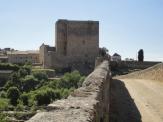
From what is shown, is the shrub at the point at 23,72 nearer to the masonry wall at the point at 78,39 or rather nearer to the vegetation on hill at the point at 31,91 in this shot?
the vegetation on hill at the point at 31,91

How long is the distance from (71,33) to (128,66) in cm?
1047

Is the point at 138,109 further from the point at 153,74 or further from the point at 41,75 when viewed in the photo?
the point at 41,75

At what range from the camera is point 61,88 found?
4966 centimetres

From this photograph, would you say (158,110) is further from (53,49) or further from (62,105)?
(53,49)

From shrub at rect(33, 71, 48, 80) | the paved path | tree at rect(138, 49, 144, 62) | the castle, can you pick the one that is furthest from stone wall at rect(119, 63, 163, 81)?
tree at rect(138, 49, 144, 62)

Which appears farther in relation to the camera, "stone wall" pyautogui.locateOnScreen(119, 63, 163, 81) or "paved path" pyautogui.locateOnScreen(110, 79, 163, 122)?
"stone wall" pyautogui.locateOnScreen(119, 63, 163, 81)

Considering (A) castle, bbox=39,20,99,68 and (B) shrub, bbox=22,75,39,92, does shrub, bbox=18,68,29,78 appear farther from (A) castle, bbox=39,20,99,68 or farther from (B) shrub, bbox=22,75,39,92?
(B) shrub, bbox=22,75,39,92

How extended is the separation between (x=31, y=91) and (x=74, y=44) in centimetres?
1254

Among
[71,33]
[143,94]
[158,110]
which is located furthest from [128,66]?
[158,110]

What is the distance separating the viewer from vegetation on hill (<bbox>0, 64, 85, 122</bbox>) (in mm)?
40312

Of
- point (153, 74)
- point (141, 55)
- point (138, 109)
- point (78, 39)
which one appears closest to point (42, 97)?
point (153, 74)

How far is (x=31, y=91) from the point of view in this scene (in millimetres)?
52531

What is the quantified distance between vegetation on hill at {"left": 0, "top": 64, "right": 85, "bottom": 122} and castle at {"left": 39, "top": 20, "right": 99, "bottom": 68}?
3.79m

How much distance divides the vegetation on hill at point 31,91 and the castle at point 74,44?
379 cm
